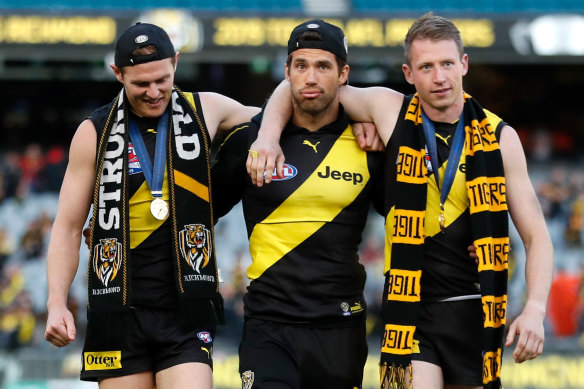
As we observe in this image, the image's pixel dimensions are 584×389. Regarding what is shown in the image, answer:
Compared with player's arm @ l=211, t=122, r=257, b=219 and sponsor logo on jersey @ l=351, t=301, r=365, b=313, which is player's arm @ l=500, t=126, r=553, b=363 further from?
player's arm @ l=211, t=122, r=257, b=219

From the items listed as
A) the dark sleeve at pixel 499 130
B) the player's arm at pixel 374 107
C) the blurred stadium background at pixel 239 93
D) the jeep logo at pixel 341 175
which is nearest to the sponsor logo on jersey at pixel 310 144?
the jeep logo at pixel 341 175

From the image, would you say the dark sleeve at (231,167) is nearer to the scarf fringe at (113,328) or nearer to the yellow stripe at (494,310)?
the scarf fringe at (113,328)

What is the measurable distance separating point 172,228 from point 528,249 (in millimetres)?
1705

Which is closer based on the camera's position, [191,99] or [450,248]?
[450,248]

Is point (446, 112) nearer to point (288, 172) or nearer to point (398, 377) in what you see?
point (288, 172)

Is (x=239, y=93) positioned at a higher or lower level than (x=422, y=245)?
higher

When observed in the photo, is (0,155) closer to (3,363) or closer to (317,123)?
(3,363)

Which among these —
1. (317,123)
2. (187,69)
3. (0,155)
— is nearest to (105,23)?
(187,69)

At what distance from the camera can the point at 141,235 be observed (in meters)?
5.44

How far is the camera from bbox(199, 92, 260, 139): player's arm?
571 centimetres

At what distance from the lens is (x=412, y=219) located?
5.24 metres

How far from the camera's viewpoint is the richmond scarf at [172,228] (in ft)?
17.6

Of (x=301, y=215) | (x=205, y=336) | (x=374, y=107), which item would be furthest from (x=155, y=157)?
(x=374, y=107)

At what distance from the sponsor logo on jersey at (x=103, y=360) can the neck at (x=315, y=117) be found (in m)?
1.46
